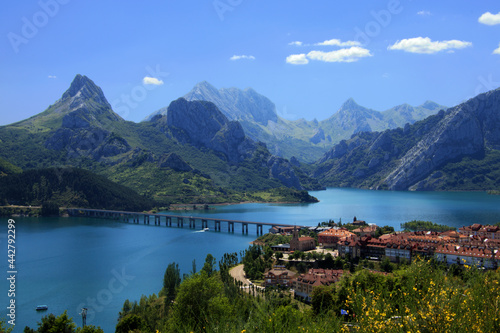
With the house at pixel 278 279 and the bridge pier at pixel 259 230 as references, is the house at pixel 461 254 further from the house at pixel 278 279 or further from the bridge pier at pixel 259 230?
the bridge pier at pixel 259 230

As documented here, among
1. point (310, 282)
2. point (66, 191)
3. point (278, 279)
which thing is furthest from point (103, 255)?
point (66, 191)

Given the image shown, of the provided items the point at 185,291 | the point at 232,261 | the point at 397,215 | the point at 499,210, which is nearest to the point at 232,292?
the point at 185,291

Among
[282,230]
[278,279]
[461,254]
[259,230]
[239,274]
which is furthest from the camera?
[259,230]

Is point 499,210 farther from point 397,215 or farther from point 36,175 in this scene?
point 36,175

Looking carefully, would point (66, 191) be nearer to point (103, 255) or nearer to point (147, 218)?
point (147, 218)

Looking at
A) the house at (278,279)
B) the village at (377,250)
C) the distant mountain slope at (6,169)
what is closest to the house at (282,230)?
the village at (377,250)

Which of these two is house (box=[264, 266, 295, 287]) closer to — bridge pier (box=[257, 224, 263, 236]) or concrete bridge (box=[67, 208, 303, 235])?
bridge pier (box=[257, 224, 263, 236])
